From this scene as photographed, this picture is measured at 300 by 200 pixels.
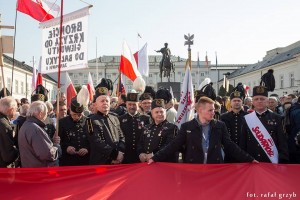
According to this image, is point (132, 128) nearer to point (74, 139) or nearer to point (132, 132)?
point (132, 132)

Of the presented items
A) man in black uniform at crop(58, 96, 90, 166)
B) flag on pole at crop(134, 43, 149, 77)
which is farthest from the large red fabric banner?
flag on pole at crop(134, 43, 149, 77)

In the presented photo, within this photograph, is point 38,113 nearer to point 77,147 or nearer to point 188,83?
point 77,147

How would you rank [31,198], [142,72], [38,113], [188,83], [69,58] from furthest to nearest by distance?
[142,72], [188,83], [69,58], [38,113], [31,198]

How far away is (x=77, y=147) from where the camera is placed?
613 cm

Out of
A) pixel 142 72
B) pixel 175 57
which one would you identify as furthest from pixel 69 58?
pixel 175 57

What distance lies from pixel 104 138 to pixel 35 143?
1291 millimetres

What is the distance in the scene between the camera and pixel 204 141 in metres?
4.77

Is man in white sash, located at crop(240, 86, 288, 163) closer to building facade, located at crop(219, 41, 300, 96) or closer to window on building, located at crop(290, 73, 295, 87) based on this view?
building facade, located at crop(219, 41, 300, 96)

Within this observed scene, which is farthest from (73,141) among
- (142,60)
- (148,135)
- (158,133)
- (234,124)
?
(142,60)

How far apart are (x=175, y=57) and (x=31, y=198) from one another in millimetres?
98108

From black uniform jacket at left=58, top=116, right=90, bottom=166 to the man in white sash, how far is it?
8.40 feet

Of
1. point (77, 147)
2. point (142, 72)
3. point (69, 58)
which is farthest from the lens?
point (142, 72)

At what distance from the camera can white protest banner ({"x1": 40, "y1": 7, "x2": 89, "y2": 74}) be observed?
5426 millimetres

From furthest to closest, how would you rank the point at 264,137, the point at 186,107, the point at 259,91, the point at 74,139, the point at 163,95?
the point at 163,95
the point at 186,107
the point at 74,139
the point at 259,91
the point at 264,137
